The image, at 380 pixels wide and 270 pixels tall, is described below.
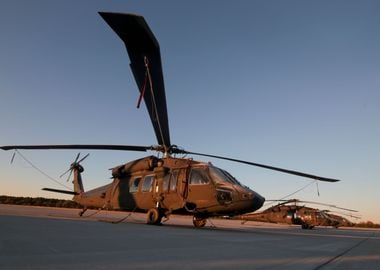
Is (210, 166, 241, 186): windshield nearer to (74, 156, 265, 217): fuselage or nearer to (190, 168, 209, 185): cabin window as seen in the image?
(74, 156, 265, 217): fuselage

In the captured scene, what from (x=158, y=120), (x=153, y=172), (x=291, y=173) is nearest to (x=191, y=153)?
(x=153, y=172)

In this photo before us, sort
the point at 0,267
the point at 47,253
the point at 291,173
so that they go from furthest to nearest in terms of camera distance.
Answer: the point at 291,173 → the point at 47,253 → the point at 0,267

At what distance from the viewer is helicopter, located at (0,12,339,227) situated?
9312 mm

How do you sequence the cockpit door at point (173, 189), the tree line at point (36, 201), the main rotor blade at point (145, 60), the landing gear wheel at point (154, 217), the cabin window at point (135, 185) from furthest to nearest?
the tree line at point (36, 201), the cabin window at point (135, 185), the landing gear wheel at point (154, 217), the cockpit door at point (173, 189), the main rotor blade at point (145, 60)

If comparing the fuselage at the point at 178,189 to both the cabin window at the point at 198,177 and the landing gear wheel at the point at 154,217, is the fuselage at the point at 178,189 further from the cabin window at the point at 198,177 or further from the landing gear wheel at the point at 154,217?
the landing gear wheel at the point at 154,217

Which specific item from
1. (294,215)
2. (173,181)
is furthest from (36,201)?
(173,181)

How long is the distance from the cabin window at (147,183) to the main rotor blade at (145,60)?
254 centimetres

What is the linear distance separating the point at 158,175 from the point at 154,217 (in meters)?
1.70

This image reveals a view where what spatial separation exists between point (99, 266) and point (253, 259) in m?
1.89

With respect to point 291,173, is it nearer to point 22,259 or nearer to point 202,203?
point 202,203

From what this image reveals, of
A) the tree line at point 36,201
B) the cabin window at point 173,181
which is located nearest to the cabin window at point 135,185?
the cabin window at point 173,181

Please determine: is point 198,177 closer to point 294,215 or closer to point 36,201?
point 294,215

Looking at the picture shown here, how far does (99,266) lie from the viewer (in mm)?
3006

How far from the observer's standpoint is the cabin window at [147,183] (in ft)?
46.8
